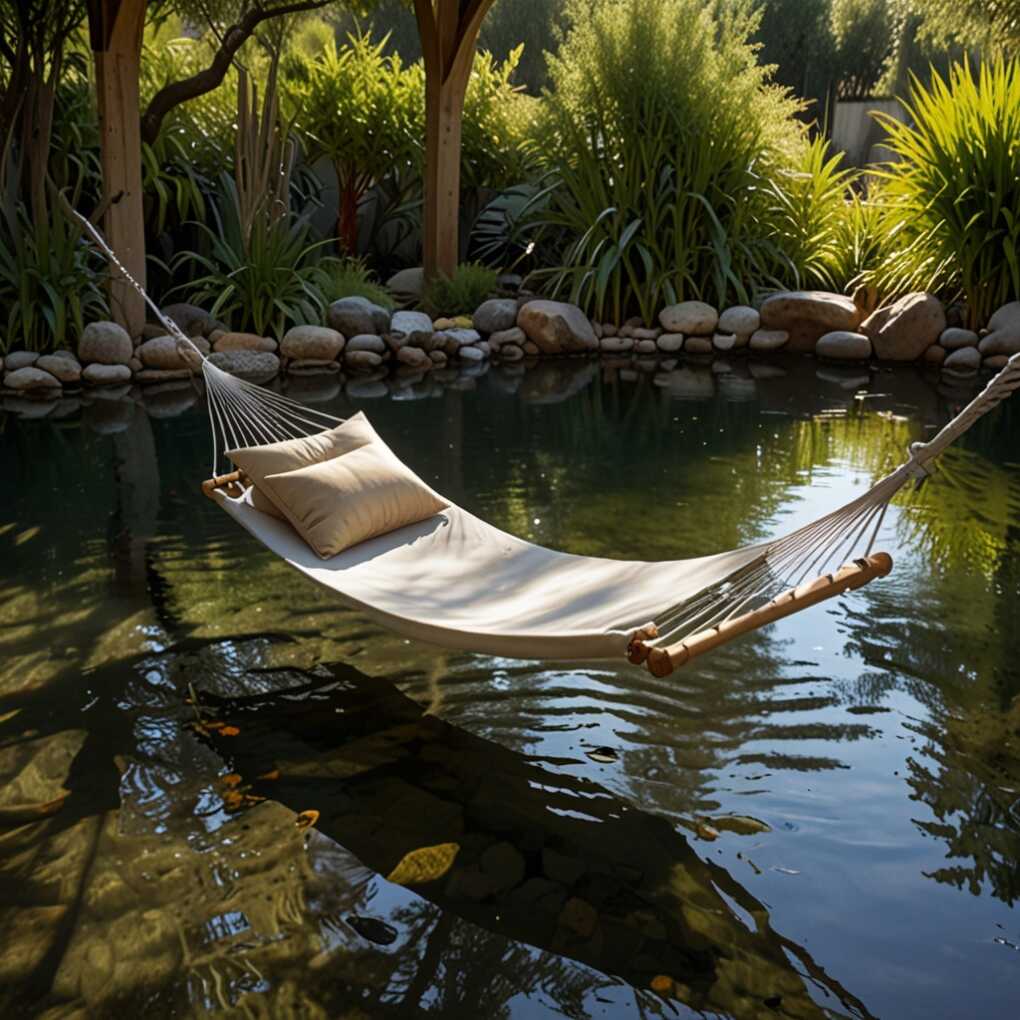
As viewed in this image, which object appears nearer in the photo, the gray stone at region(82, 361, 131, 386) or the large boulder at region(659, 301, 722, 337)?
the gray stone at region(82, 361, 131, 386)

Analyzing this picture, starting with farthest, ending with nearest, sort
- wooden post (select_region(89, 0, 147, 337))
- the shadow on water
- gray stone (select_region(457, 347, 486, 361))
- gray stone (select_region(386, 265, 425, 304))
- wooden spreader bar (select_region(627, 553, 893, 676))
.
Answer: gray stone (select_region(386, 265, 425, 304)) → gray stone (select_region(457, 347, 486, 361)) → wooden post (select_region(89, 0, 147, 337)) → wooden spreader bar (select_region(627, 553, 893, 676)) → the shadow on water

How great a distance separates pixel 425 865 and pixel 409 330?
223 inches

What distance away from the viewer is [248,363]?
6.75 m

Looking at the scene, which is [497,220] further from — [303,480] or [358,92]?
[303,480]

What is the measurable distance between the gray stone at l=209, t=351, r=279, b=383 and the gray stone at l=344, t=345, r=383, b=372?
53cm

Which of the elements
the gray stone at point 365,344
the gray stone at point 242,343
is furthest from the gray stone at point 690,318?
the gray stone at point 242,343

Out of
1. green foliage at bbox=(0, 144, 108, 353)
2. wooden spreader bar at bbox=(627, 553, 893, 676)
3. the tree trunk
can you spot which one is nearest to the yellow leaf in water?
wooden spreader bar at bbox=(627, 553, 893, 676)

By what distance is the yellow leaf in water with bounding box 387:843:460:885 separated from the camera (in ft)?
6.70

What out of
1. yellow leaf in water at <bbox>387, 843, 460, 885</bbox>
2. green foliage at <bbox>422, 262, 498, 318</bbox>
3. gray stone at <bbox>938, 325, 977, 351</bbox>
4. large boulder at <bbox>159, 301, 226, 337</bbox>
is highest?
green foliage at <bbox>422, 262, 498, 318</bbox>

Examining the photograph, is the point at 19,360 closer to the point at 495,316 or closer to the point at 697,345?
the point at 495,316

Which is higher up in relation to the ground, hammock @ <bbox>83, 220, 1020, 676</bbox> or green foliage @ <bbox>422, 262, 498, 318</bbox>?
green foliage @ <bbox>422, 262, 498, 318</bbox>

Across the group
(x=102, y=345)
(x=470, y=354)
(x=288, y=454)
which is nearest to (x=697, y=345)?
(x=470, y=354)

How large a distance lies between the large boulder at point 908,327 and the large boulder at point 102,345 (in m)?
4.75

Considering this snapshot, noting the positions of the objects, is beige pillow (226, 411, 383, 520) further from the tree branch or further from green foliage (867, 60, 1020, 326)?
green foliage (867, 60, 1020, 326)
